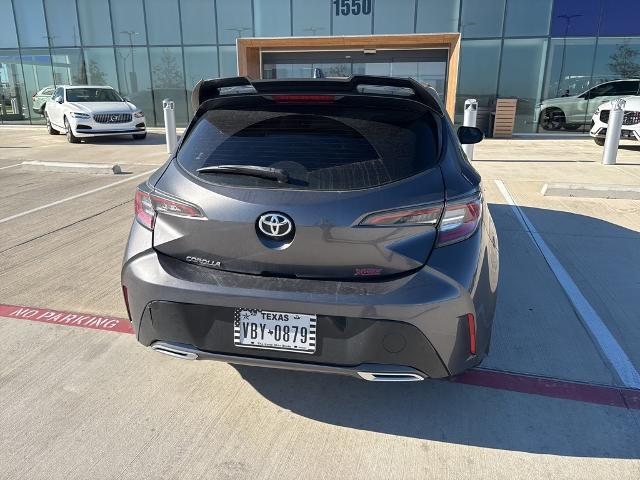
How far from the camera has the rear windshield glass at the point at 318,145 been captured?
7.61ft

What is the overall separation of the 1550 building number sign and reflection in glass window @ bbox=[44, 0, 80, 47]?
10.4 metres

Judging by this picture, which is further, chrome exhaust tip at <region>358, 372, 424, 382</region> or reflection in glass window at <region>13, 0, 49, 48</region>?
reflection in glass window at <region>13, 0, 49, 48</region>

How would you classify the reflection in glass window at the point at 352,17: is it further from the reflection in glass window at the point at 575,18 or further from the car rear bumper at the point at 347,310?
the car rear bumper at the point at 347,310

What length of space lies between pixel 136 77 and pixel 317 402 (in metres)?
19.6

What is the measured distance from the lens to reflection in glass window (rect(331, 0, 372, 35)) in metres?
16.7

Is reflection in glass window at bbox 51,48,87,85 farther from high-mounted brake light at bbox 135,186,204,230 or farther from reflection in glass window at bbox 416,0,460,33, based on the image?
high-mounted brake light at bbox 135,186,204,230

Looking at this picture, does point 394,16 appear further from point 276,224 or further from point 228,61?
point 276,224

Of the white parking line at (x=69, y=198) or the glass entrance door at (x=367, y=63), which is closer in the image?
the white parking line at (x=69, y=198)

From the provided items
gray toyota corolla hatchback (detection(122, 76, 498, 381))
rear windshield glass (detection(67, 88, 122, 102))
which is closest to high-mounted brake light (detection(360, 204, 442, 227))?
gray toyota corolla hatchback (detection(122, 76, 498, 381))

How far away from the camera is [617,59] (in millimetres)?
15914

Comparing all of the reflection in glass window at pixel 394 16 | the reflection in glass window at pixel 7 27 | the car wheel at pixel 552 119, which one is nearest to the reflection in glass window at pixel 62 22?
the reflection in glass window at pixel 7 27

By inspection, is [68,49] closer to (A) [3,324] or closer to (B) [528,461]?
(A) [3,324]

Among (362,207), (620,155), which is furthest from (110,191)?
(620,155)

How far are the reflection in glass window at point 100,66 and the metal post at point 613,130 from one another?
1737 centimetres
